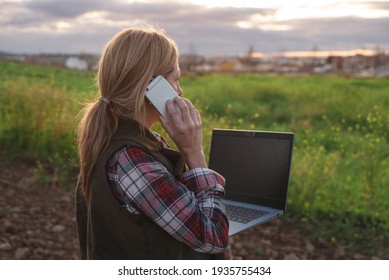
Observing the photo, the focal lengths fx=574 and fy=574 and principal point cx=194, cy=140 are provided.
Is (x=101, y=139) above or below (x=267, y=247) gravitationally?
above

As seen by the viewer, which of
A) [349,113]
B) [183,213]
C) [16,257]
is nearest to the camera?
[183,213]

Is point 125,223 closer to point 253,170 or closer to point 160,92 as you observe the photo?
point 160,92

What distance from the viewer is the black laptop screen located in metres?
2.05

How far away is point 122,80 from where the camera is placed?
1635mm

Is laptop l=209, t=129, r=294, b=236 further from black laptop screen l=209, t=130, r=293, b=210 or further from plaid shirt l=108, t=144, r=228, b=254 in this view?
plaid shirt l=108, t=144, r=228, b=254

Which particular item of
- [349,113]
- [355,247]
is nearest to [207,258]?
[355,247]

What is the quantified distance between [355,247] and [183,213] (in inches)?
111

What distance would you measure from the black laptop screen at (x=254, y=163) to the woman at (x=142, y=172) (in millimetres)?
448

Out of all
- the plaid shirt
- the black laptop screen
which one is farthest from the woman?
the black laptop screen

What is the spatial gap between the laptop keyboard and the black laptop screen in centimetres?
6

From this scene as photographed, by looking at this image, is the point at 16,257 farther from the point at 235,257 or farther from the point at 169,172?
the point at 169,172

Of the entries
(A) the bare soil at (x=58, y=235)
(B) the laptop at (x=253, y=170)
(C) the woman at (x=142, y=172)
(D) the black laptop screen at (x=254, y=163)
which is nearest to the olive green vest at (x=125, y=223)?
(C) the woman at (x=142, y=172)

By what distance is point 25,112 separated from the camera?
5738 mm

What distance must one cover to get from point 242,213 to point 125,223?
0.57 meters
